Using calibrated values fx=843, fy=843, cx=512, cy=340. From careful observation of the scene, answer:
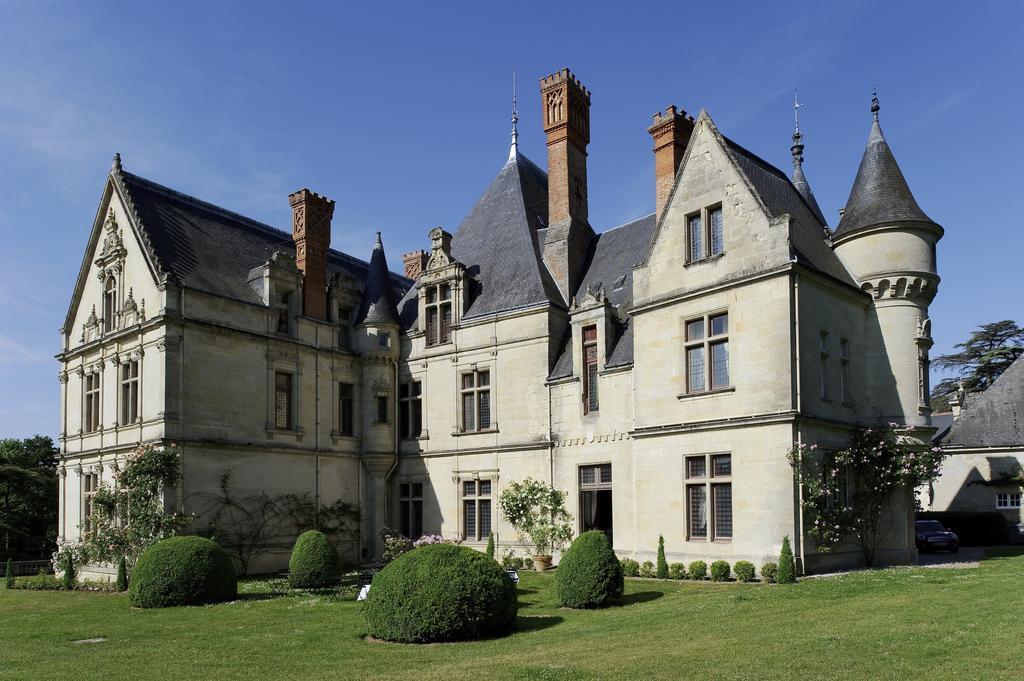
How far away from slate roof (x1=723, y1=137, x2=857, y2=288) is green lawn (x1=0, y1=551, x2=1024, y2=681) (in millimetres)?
7236

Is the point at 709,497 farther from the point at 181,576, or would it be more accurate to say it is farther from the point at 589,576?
the point at 181,576

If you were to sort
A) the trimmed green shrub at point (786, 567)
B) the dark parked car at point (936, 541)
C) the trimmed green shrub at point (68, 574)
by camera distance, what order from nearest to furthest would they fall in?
the trimmed green shrub at point (786, 567) < the trimmed green shrub at point (68, 574) < the dark parked car at point (936, 541)

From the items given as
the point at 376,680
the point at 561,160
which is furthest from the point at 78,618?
the point at 561,160

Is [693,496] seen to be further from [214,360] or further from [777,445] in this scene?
[214,360]

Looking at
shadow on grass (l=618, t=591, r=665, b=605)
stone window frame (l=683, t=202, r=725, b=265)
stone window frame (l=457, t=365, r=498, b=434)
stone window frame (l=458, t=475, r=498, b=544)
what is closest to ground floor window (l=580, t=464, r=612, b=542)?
stone window frame (l=458, t=475, r=498, b=544)

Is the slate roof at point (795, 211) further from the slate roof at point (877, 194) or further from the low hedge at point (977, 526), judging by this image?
the low hedge at point (977, 526)

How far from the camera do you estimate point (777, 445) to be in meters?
18.5

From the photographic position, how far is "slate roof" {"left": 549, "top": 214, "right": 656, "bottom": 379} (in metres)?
23.5

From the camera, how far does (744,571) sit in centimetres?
1831

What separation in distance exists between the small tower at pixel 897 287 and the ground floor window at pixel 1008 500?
16668 mm

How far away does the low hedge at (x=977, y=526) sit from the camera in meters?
31.0

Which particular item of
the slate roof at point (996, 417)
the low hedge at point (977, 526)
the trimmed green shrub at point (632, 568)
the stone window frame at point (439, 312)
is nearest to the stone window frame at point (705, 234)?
the trimmed green shrub at point (632, 568)

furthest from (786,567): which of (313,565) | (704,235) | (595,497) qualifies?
(313,565)

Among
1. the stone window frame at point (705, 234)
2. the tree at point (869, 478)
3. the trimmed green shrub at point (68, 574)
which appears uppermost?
the stone window frame at point (705, 234)
